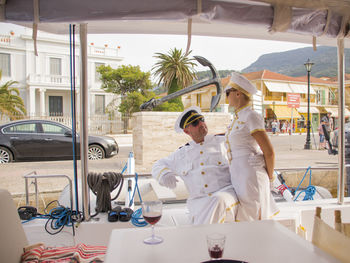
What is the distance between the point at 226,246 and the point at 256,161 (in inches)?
36.6

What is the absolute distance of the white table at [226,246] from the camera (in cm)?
113

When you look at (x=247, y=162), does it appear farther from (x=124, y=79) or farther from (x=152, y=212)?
(x=124, y=79)

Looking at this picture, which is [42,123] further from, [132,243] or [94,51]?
[94,51]

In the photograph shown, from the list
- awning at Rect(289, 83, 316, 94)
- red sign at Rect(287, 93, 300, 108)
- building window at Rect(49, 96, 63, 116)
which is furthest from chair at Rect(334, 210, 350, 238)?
awning at Rect(289, 83, 316, 94)

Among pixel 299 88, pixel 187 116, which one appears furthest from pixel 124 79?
pixel 299 88

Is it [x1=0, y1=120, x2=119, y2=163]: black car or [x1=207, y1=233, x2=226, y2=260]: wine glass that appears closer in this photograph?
[x1=207, y1=233, x2=226, y2=260]: wine glass

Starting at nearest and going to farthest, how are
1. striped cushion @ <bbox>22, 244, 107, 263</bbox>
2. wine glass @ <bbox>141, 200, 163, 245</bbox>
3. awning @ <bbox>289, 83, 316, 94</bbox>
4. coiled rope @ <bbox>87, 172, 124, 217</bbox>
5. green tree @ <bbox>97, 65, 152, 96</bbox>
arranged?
1. wine glass @ <bbox>141, 200, 163, 245</bbox>
2. striped cushion @ <bbox>22, 244, 107, 263</bbox>
3. coiled rope @ <bbox>87, 172, 124, 217</bbox>
4. green tree @ <bbox>97, 65, 152, 96</bbox>
5. awning @ <bbox>289, 83, 316, 94</bbox>

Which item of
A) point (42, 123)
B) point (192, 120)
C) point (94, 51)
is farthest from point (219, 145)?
point (94, 51)

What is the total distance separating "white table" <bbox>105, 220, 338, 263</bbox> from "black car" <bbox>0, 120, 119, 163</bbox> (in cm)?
767

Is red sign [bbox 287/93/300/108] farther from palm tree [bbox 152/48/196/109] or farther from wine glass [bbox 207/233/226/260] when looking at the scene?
wine glass [bbox 207/233/226/260]

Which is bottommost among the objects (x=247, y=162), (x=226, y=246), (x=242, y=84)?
(x=226, y=246)

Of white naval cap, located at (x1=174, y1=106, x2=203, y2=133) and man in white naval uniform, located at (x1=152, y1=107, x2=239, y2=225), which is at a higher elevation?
white naval cap, located at (x1=174, y1=106, x2=203, y2=133)

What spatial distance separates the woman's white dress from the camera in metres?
2.03

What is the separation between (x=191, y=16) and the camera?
2.00 metres
